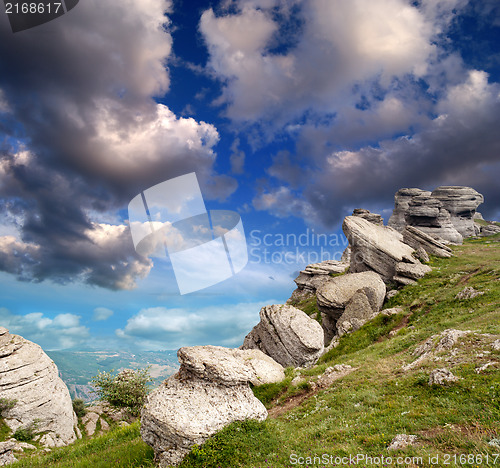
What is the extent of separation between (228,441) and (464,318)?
2675 centimetres

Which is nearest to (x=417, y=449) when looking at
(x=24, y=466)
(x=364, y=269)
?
(x=24, y=466)

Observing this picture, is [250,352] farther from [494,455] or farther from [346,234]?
[346,234]

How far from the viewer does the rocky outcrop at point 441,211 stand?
348ft

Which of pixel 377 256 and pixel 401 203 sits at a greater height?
pixel 401 203

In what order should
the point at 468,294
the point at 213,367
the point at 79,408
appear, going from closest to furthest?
the point at 213,367 < the point at 468,294 < the point at 79,408

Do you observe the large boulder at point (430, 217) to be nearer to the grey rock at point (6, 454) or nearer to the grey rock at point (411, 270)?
the grey rock at point (411, 270)

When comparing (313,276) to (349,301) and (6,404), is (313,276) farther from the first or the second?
(6,404)

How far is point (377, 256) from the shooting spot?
52594 millimetres

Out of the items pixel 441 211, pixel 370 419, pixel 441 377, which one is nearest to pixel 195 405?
pixel 370 419

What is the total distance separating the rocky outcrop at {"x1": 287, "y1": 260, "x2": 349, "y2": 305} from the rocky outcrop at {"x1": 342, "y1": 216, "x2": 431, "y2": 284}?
30675 mm

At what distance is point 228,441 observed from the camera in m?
12.2

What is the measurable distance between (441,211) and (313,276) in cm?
6190

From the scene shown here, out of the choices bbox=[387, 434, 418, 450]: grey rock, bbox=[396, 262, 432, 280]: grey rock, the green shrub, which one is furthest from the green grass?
bbox=[396, 262, 432, 280]: grey rock

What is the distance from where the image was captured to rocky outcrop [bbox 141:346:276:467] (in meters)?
12.2
